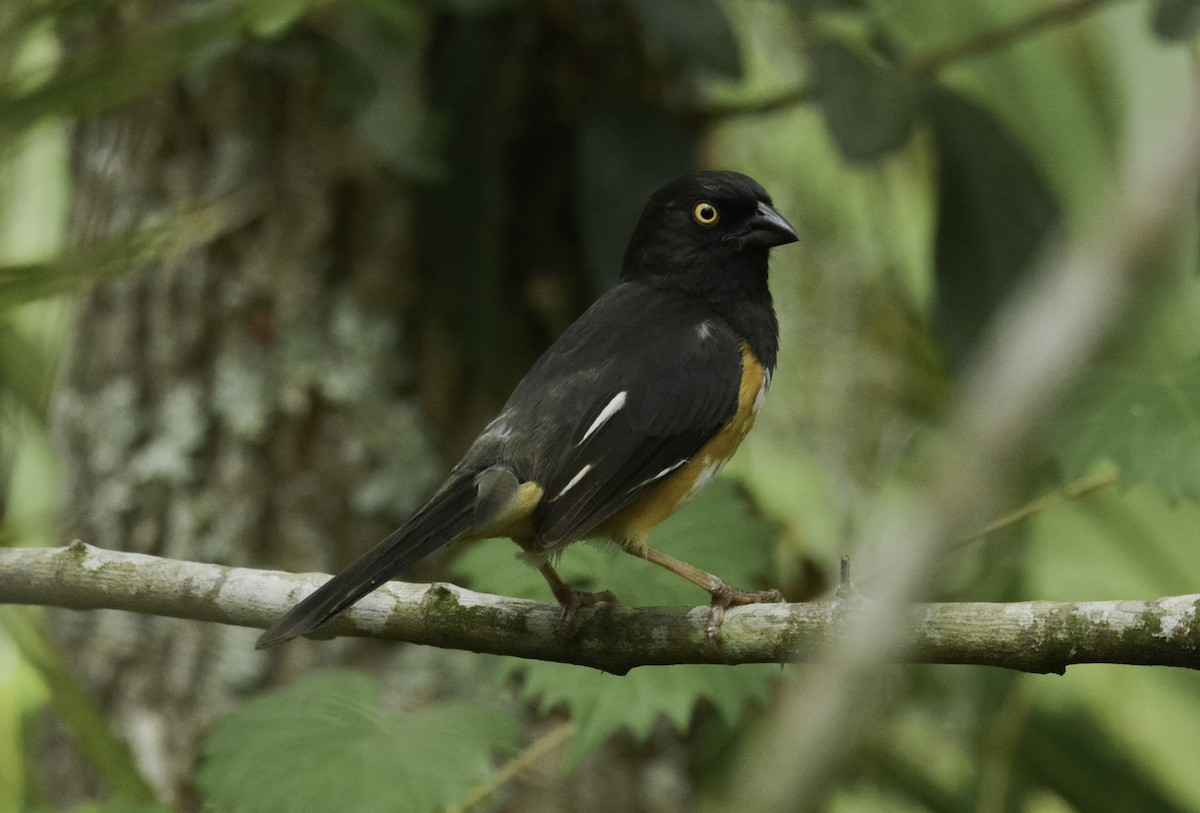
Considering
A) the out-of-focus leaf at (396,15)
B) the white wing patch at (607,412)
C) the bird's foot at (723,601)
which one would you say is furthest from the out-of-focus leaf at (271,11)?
the bird's foot at (723,601)

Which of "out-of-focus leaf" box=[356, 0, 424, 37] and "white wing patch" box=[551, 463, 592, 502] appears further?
"out-of-focus leaf" box=[356, 0, 424, 37]

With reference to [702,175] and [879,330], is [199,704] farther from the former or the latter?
[879,330]

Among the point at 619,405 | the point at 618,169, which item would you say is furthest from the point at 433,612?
the point at 618,169

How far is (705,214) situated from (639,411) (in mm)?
689

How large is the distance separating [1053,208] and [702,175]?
1307 mm

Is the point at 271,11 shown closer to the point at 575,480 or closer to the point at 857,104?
the point at 575,480

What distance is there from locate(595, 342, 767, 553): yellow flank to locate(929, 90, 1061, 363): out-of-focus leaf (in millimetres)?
1138

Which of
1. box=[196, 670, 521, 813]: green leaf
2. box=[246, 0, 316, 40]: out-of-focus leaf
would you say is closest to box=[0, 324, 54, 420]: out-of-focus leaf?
box=[196, 670, 521, 813]: green leaf

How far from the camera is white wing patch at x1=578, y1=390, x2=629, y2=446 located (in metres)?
2.65

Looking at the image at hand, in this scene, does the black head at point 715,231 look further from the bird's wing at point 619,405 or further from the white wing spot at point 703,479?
the white wing spot at point 703,479

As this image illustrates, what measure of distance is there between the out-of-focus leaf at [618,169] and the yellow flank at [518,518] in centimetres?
119

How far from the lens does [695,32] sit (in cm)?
333

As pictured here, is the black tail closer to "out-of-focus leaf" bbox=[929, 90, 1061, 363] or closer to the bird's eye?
the bird's eye

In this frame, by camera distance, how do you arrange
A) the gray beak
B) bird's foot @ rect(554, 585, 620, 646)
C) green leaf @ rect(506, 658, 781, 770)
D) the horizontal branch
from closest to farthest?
1. the horizontal branch
2. bird's foot @ rect(554, 585, 620, 646)
3. green leaf @ rect(506, 658, 781, 770)
4. the gray beak
